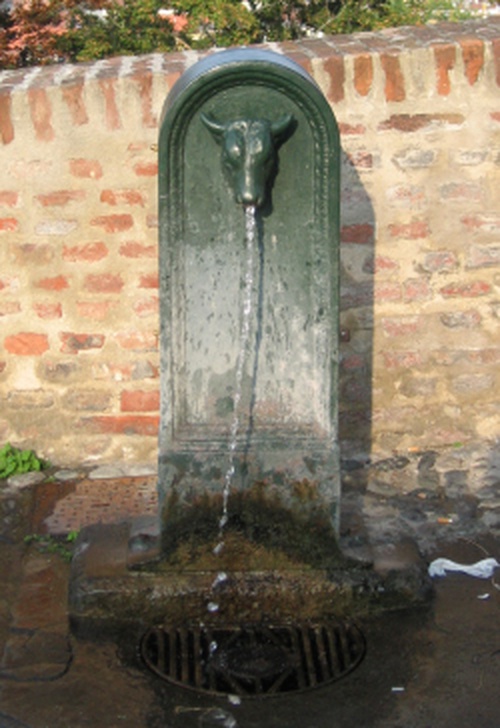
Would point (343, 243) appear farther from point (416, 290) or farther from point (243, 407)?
point (243, 407)

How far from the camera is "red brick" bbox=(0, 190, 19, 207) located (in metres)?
4.77

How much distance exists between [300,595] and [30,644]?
2.89ft

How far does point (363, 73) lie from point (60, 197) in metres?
1.39

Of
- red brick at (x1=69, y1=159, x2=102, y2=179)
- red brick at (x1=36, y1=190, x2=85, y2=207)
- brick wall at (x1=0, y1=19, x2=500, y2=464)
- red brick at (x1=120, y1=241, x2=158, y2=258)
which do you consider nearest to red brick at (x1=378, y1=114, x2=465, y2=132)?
brick wall at (x1=0, y1=19, x2=500, y2=464)

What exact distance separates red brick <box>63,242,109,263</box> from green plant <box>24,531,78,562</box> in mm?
1220

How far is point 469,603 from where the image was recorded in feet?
12.4

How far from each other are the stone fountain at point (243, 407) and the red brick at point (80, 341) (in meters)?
1.30

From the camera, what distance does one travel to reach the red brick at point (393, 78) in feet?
15.4

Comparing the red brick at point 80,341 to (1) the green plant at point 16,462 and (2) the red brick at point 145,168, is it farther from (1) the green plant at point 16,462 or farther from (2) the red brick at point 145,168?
(2) the red brick at point 145,168

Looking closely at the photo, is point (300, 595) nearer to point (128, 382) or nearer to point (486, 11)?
point (128, 382)

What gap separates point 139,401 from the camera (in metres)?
5.01

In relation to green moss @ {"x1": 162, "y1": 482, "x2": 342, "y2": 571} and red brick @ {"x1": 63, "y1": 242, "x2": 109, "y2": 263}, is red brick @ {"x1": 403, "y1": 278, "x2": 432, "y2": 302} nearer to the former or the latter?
red brick @ {"x1": 63, "y1": 242, "x2": 109, "y2": 263}

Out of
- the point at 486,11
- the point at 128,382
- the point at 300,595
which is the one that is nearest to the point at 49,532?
the point at 128,382

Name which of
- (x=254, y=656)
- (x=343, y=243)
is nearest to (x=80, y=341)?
(x=343, y=243)
